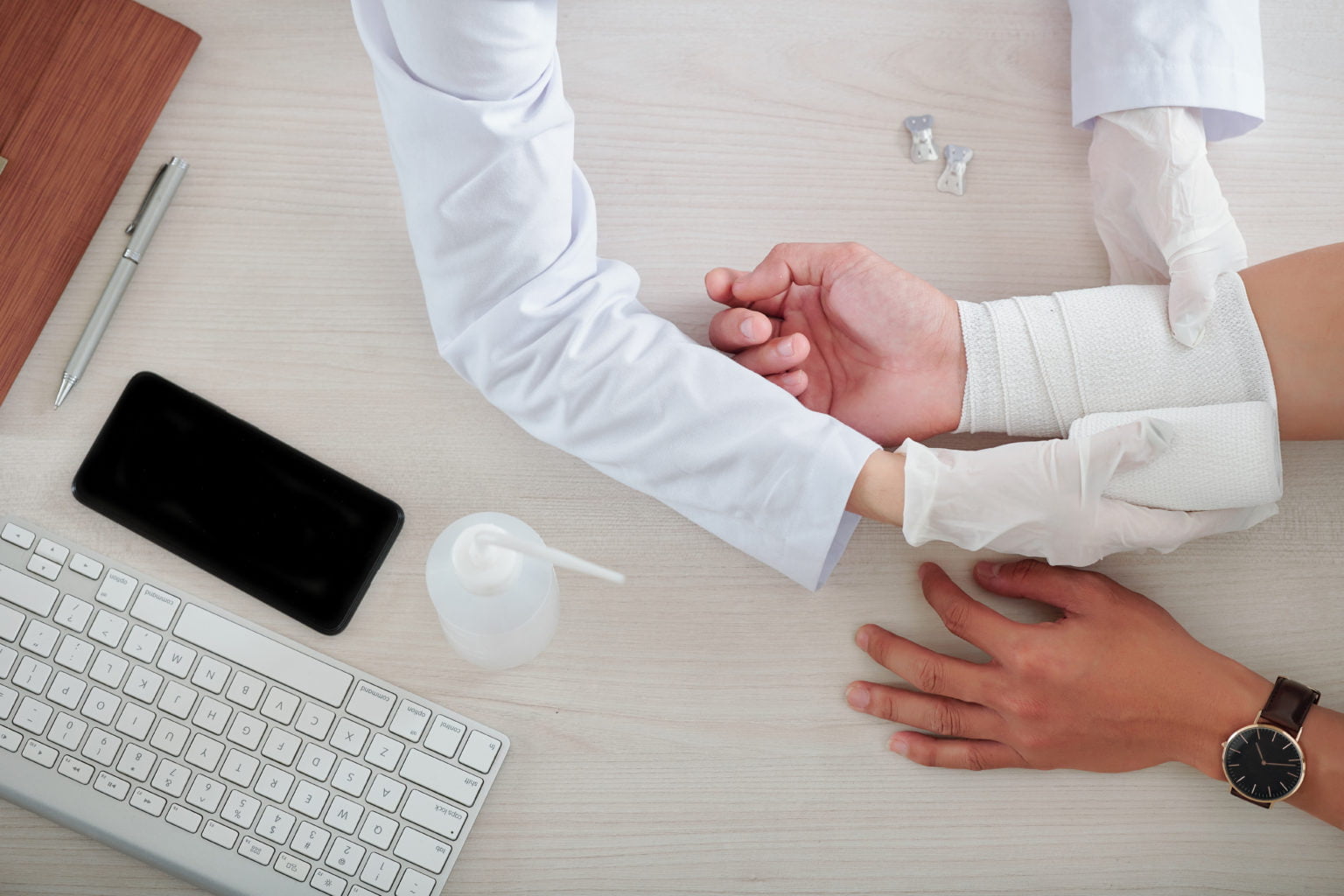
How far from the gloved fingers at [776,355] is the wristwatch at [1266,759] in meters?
0.40

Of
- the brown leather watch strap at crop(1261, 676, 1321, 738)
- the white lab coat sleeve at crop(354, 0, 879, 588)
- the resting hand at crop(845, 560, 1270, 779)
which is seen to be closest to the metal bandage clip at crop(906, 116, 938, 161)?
the white lab coat sleeve at crop(354, 0, 879, 588)

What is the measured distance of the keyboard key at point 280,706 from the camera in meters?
0.60

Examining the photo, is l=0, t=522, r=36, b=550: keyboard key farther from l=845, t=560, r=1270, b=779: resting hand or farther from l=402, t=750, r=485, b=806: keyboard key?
l=845, t=560, r=1270, b=779: resting hand

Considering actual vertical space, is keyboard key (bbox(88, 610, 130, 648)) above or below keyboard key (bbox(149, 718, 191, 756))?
above

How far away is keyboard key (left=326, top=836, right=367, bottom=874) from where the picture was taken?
58cm

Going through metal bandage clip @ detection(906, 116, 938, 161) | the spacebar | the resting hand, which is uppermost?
metal bandage clip @ detection(906, 116, 938, 161)

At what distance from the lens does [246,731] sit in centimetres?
59

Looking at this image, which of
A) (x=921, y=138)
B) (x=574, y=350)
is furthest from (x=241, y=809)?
(x=921, y=138)

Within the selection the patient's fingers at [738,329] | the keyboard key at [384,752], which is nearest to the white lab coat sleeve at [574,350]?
the patient's fingers at [738,329]

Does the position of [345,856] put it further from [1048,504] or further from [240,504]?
[1048,504]

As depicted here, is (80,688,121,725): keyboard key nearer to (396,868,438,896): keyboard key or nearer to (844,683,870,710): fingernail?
(396,868,438,896): keyboard key

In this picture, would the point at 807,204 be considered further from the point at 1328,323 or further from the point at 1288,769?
the point at 1288,769

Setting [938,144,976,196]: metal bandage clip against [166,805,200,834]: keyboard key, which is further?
[938,144,976,196]: metal bandage clip

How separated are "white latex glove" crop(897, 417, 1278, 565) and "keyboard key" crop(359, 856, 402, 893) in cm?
41
